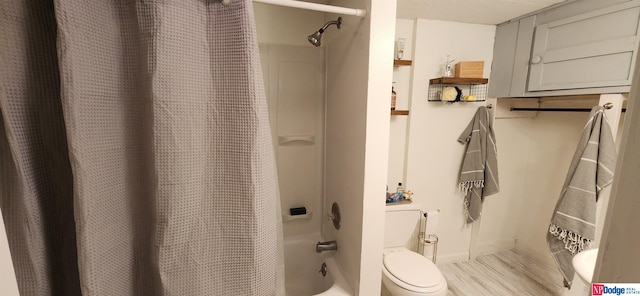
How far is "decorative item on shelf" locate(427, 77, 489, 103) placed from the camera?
2053 millimetres

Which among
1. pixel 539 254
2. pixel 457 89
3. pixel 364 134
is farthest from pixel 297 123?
pixel 539 254

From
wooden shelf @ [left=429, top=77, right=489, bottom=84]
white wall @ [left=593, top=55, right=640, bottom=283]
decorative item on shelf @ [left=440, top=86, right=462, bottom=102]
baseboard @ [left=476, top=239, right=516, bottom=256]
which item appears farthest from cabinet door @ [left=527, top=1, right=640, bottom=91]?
white wall @ [left=593, top=55, right=640, bottom=283]

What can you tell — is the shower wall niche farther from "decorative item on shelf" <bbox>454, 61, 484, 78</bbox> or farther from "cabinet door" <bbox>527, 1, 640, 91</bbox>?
"cabinet door" <bbox>527, 1, 640, 91</bbox>

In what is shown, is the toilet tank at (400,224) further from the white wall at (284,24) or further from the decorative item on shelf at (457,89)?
the white wall at (284,24)

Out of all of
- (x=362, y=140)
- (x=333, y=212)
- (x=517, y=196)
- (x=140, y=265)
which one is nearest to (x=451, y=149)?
(x=517, y=196)

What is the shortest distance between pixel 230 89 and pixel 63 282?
2.24 ft

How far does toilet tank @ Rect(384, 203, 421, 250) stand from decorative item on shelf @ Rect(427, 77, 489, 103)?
99 cm

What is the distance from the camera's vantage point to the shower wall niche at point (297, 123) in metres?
1.75

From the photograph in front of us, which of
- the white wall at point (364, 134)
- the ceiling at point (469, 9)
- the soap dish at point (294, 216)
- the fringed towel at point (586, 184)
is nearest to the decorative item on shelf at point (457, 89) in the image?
the ceiling at point (469, 9)

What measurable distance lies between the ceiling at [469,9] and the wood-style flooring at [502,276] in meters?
2.33

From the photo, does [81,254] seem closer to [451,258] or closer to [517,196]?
[451,258]

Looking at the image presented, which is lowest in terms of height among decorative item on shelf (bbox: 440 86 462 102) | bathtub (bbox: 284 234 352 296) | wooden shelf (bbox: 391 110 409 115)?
bathtub (bbox: 284 234 352 296)

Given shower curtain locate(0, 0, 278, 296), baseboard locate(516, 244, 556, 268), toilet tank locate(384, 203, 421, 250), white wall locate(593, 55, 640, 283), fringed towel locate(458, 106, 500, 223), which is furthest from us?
baseboard locate(516, 244, 556, 268)

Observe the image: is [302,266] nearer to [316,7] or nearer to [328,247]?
[328,247]
